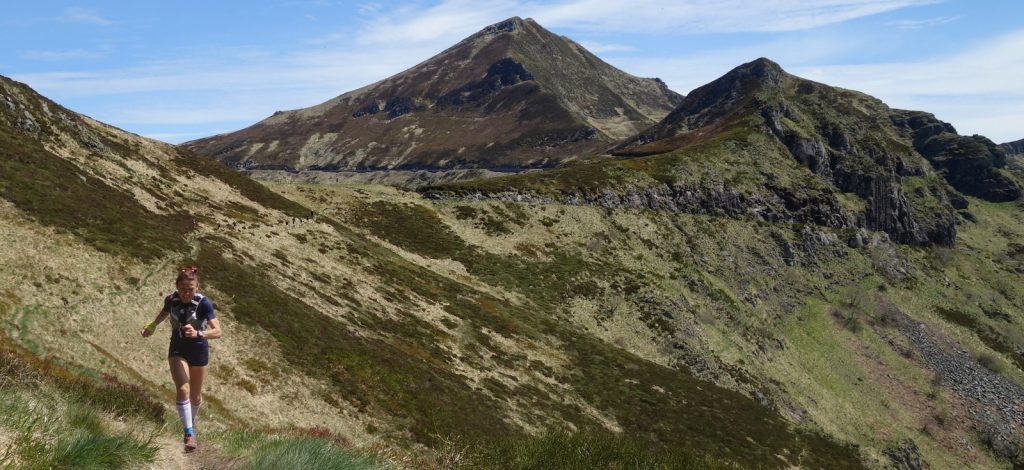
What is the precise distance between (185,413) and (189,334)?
1608 mm

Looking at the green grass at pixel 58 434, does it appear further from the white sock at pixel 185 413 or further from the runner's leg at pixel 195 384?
the runner's leg at pixel 195 384

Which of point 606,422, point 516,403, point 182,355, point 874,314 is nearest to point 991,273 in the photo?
point 874,314

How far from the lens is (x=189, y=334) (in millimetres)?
12156

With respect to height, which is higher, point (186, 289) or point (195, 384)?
point (186, 289)

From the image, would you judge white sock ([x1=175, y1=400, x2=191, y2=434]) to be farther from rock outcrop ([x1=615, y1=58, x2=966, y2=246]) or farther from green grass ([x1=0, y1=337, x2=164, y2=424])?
rock outcrop ([x1=615, y1=58, x2=966, y2=246])

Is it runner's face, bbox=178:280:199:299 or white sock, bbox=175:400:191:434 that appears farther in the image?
runner's face, bbox=178:280:199:299

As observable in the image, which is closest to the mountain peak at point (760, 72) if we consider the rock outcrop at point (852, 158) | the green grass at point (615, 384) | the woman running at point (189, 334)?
the rock outcrop at point (852, 158)

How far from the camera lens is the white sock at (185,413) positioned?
11.7 meters

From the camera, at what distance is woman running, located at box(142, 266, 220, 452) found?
40.0 ft

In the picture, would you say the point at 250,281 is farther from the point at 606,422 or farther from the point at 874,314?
the point at 874,314

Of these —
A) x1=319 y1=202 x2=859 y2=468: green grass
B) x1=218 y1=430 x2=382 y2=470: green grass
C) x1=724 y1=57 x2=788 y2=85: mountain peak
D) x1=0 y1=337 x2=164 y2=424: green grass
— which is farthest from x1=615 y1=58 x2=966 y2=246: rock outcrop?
x1=0 y1=337 x2=164 y2=424: green grass

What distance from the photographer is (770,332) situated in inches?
2985

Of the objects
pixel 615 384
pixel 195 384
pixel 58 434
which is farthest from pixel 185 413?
pixel 615 384

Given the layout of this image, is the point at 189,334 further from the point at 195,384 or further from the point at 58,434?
the point at 58,434
